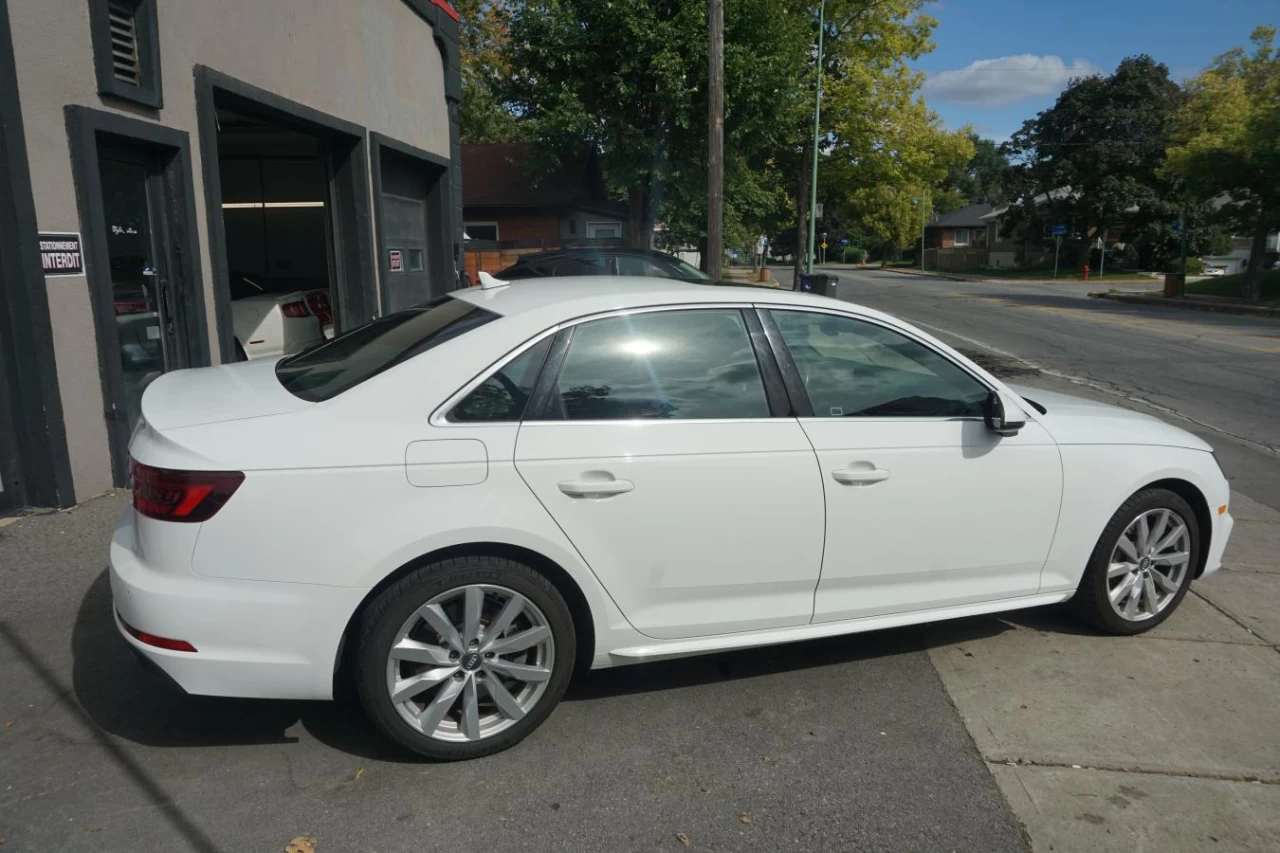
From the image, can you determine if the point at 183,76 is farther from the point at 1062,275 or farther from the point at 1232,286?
the point at 1062,275

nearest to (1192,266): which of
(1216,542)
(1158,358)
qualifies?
(1158,358)

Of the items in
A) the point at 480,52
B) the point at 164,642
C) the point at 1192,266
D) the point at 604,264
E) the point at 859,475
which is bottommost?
the point at 164,642

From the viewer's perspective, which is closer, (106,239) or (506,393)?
(506,393)

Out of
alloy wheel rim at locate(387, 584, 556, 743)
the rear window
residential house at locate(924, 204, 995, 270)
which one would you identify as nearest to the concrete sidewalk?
alloy wheel rim at locate(387, 584, 556, 743)

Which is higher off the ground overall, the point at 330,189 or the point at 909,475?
the point at 330,189

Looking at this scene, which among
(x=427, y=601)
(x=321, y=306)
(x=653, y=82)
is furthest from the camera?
(x=653, y=82)

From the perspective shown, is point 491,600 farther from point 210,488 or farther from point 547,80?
point 547,80

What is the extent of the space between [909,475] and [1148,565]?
1513 mm

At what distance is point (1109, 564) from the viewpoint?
4.23 meters

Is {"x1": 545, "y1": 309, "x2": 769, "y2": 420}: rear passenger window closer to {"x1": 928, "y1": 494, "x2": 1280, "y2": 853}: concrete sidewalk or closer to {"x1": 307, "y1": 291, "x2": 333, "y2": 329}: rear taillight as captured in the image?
{"x1": 928, "y1": 494, "x2": 1280, "y2": 853}: concrete sidewalk

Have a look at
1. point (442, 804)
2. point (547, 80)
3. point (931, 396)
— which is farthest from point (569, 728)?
point (547, 80)

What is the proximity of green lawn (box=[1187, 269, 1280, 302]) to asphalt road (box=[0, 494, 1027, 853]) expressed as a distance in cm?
3186

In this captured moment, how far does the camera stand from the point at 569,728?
354cm

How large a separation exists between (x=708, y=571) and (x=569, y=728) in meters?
0.81
